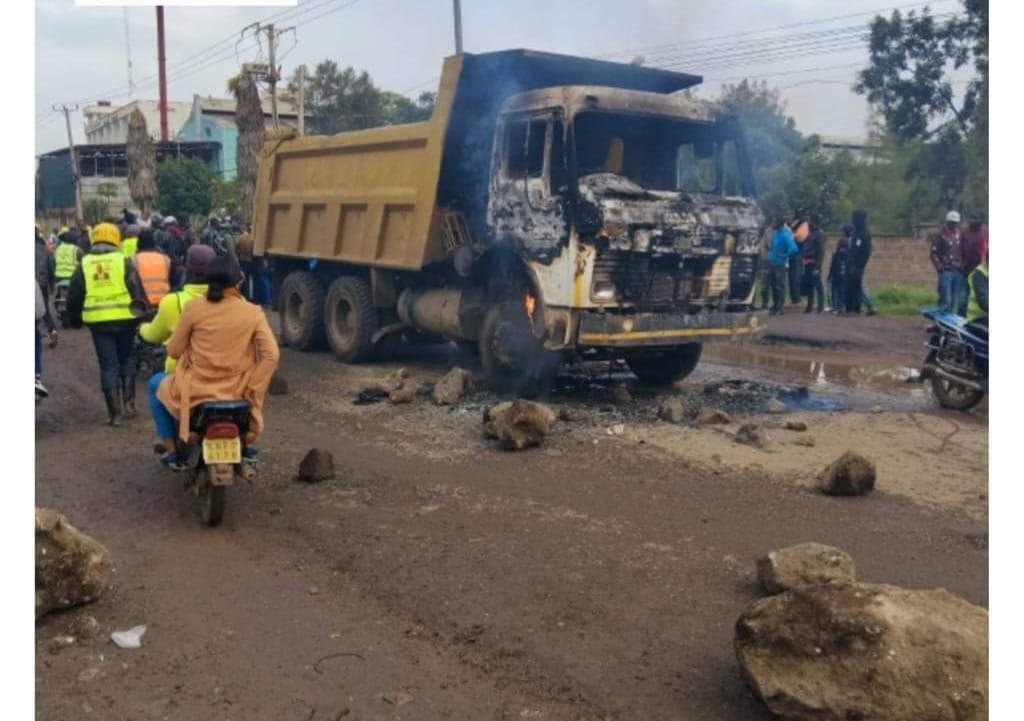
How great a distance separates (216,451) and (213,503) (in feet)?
1.22

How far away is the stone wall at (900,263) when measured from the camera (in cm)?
1952

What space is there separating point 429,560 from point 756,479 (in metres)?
2.45

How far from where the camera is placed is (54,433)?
7.77 m

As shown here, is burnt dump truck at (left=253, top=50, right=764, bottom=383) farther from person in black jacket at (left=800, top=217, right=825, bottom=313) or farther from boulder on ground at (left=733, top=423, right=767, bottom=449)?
person in black jacket at (left=800, top=217, right=825, bottom=313)

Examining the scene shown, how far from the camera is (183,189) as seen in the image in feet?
113

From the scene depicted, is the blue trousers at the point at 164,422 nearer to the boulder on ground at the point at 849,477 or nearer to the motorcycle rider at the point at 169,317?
the motorcycle rider at the point at 169,317

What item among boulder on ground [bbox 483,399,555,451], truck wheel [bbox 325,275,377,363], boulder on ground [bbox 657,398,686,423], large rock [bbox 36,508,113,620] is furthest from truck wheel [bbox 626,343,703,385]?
large rock [bbox 36,508,113,620]

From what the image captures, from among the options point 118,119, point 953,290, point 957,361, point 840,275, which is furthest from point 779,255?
point 118,119

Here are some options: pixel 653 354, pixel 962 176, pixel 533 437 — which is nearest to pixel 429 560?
pixel 533 437

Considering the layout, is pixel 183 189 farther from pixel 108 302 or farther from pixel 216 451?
pixel 216 451

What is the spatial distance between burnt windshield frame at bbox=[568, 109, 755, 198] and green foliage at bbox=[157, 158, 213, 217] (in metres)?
28.2

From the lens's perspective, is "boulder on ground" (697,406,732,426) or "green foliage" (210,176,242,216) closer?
"boulder on ground" (697,406,732,426)

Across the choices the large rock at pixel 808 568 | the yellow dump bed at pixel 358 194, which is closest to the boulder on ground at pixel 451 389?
the yellow dump bed at pixel 358 194

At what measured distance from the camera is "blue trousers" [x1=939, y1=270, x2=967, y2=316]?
13.5m
